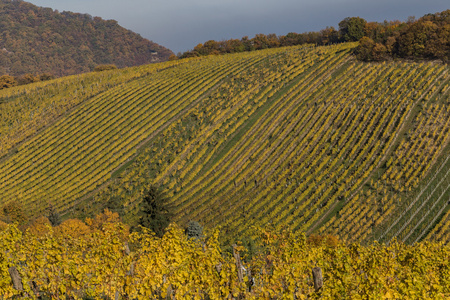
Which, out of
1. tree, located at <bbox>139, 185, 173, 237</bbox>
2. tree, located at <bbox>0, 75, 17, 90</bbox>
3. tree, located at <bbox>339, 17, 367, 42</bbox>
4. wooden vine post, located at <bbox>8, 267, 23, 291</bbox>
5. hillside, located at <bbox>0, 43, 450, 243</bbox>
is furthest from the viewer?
tree, located at <bbox>0, 75, 17, 90</bbox>

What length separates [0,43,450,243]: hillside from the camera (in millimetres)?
46750

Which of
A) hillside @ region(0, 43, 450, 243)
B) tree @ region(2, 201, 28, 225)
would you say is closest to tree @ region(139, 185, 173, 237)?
hillside @ region(0, 43, 450, 243)

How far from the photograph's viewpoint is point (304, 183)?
51281 millimetres

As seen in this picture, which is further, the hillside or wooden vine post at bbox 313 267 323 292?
the hillside

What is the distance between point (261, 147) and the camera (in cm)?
6122

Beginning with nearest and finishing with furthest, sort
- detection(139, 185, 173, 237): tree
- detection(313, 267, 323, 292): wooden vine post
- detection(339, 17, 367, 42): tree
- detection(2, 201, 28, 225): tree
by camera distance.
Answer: detection(313, 267, 323, 292): wooden vine post < detection(139, 185, 173, 237): tree < detection(2, 201, 28, 225): tree < detection(339, 17, 367, 42): tree

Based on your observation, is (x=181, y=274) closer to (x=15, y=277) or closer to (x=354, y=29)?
(x=15, y=277)

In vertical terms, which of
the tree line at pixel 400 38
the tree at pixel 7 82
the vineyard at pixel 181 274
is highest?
the tree line at pixel 400 38

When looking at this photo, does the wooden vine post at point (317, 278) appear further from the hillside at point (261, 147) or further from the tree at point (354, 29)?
the tree at point (354, 29)

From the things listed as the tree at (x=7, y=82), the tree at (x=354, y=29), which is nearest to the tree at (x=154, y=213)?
the tree at (x=354, y=29)

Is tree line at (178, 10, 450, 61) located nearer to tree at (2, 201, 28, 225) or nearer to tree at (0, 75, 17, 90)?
tree at (2, 201, 28, 225)

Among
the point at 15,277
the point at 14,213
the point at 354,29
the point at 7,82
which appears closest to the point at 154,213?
the point at 14,213

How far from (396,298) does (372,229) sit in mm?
30698

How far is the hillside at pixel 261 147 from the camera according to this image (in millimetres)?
46750
